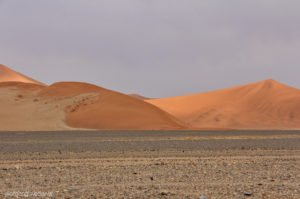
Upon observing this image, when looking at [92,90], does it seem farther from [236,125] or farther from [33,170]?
[33,170]

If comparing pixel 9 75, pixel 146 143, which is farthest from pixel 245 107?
pixel 146 143

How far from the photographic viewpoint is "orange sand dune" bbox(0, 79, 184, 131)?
6031cm

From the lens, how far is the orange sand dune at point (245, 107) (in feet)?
285

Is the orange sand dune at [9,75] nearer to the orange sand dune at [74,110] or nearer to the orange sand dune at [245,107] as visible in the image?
the orange sand dune at [245,107]

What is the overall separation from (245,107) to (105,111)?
38.3 metres

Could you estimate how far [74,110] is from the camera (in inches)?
2557

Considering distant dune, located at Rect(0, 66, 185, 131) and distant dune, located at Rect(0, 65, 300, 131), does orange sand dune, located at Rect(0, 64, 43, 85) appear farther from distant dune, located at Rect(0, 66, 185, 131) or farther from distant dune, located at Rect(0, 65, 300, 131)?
distant dune, located at Rect(0, 66, 185, 131)

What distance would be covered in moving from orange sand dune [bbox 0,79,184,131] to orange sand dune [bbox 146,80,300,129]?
1785 centimetres

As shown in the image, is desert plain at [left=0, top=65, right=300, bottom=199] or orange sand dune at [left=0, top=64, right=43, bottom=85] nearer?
desert plain at [left=0, top=65, right=300, bottom=199]

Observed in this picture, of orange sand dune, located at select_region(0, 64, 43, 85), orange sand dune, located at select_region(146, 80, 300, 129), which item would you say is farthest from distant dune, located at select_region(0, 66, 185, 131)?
orange sand dune, located at select_region(0, 64, 43, 85)

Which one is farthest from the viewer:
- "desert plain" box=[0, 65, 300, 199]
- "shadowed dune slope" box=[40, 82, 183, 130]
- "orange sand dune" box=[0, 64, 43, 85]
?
"orange sand dune" box=[0, 64, 43, 85]

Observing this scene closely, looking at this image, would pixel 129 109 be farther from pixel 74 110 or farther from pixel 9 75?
pixel 9 75

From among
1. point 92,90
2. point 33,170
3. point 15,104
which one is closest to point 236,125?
point 92,90

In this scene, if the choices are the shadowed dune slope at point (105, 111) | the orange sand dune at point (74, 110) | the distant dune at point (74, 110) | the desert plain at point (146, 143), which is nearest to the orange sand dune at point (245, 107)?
the desert plain at point (146, 143)
